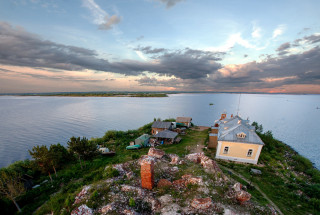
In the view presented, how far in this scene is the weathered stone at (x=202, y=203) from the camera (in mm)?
9188

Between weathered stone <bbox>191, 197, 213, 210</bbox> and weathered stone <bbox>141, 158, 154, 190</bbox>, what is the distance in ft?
12.2

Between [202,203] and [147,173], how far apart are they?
4627 millimetres

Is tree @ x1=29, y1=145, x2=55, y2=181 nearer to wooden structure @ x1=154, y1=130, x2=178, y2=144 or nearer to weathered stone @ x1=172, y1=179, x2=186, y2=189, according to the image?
weathered stone @ x1=172, y1=179, x2=186, y2=189

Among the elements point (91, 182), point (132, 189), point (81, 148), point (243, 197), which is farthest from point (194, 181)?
point (81, 148)

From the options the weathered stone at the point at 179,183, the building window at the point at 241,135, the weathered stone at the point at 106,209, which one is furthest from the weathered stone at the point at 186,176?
the building window at the point at 241,135

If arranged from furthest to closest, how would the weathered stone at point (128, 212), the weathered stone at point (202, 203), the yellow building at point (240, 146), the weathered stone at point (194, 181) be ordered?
the yellow building at point (240, 146)
the weathered stone at point (194, 181)
the weathered stone at point (202, 203)
the weathered stone at point (128, 212)

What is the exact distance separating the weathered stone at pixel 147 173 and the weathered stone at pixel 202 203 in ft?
12.2

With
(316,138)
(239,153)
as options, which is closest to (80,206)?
(239,153)

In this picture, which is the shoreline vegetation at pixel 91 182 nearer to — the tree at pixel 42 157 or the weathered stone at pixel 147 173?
the tree at pixel 42 157

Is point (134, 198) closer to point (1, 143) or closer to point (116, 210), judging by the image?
point (116, 210)

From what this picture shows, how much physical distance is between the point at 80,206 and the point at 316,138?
7053cm

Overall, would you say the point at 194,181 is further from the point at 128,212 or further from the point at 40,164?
the point at 40,164

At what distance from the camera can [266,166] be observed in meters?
23.8

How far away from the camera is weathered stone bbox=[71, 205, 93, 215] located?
9.01 meters
